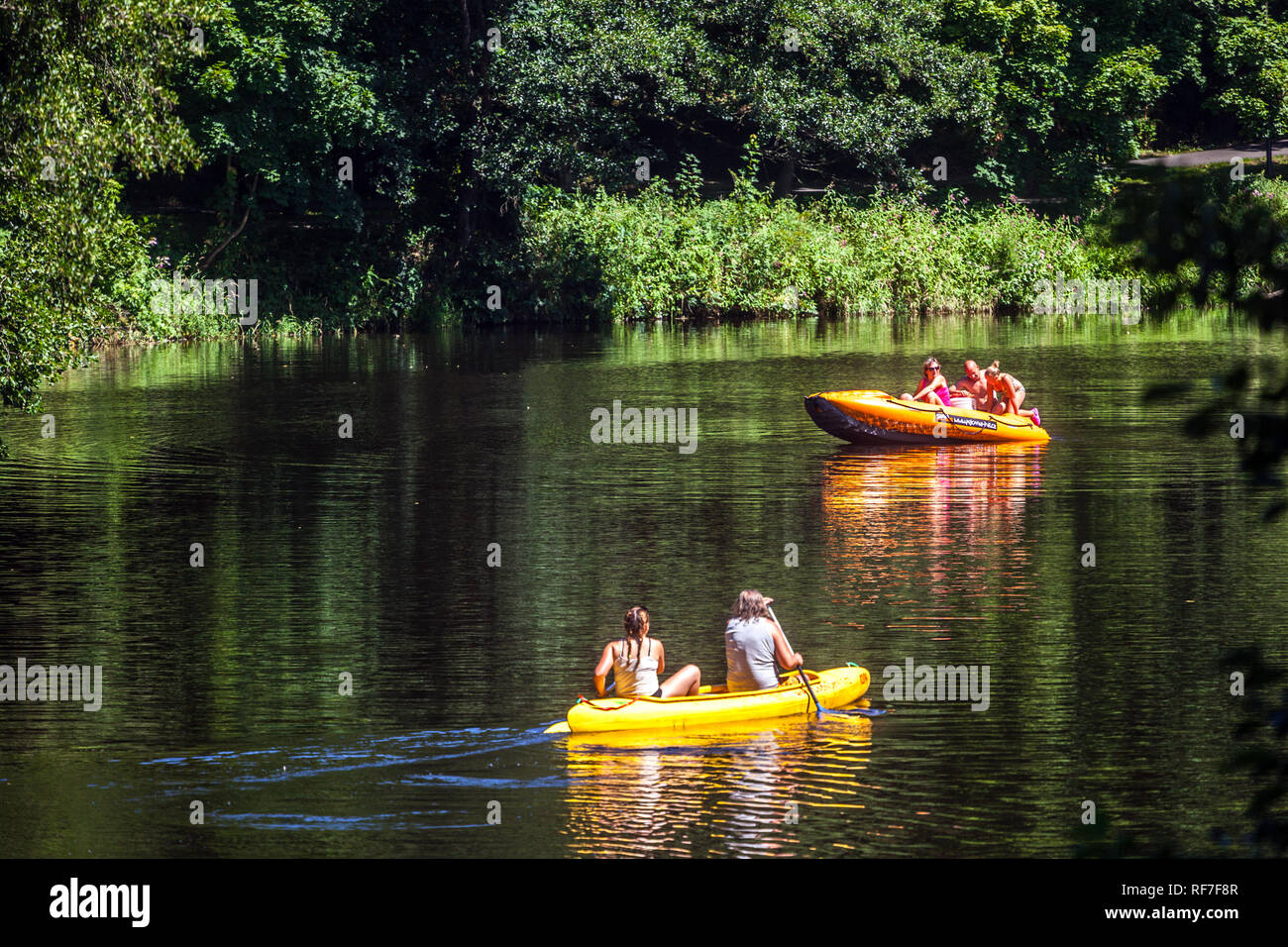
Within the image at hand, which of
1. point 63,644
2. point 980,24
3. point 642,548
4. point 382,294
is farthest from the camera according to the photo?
point 980,24

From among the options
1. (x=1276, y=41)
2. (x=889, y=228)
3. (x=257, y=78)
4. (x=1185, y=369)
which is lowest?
(x=1185, y=369)

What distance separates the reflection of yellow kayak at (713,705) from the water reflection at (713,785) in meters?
0.08

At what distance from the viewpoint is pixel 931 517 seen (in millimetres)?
22062

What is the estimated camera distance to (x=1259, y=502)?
2170 cm

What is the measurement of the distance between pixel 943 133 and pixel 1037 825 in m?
57.0

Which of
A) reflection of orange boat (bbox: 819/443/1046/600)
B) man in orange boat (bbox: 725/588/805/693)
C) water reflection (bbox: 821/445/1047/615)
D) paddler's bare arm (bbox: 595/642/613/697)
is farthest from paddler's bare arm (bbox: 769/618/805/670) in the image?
reflection of orange boat (bbox: 819/443/1046/600)

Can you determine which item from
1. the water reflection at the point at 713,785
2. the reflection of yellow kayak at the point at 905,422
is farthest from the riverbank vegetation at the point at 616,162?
the water reflection at the point at 713,785

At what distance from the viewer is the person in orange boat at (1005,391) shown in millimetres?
29234

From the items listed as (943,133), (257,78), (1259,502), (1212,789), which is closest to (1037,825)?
(1212,789)

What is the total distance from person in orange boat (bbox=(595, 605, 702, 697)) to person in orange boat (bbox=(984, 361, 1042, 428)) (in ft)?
56.8

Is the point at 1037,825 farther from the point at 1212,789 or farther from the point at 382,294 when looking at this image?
the point at 382,294

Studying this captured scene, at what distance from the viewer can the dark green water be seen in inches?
430

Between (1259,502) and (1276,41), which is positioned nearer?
(1259,502)

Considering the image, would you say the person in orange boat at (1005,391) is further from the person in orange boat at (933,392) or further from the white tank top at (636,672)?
the white tank top at (636,672)
